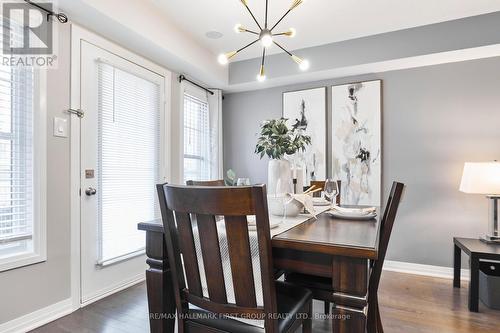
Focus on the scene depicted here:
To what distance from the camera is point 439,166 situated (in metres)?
3.10

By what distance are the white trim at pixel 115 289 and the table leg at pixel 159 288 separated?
1.34 m

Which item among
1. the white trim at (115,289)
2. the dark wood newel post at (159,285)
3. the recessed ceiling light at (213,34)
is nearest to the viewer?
the dark wood newel post at (159,285)

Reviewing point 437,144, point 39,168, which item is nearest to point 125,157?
point 39,168

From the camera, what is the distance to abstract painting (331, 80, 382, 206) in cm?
333

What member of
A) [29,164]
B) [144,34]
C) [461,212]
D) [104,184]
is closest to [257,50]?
[144,34]

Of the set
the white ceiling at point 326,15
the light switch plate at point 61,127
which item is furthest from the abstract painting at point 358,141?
the light switch plate at point 61,127

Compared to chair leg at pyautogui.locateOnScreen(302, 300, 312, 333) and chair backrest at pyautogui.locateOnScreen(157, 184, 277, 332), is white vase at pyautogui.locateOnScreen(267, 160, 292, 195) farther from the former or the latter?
chair backrest at pyautogui.locateOnScreen(157, 184, 277, 332)

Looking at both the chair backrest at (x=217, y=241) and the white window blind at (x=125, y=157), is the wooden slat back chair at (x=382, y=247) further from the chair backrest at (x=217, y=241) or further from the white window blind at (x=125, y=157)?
the white window blind at (x=125, y=157)

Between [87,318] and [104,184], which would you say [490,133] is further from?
[87,318]

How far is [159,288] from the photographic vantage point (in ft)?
4.42

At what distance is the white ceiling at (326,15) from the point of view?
2521 mm

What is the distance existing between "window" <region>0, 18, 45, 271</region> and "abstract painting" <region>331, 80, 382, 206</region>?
2.97 m

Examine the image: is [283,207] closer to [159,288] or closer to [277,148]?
[277,148]

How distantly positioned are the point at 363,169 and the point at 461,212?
1068 millimetres
